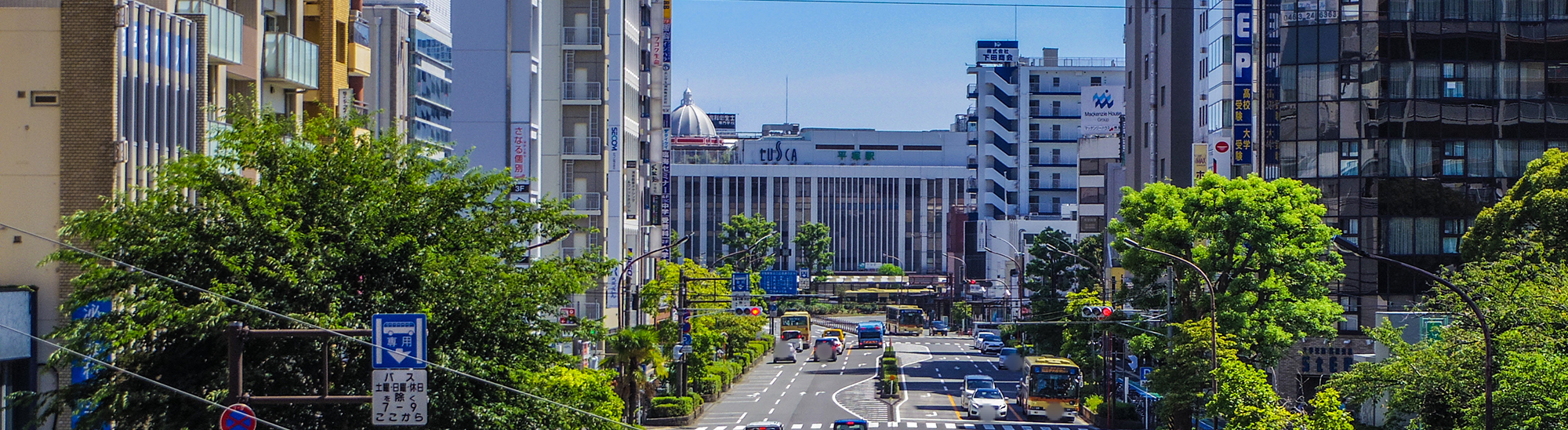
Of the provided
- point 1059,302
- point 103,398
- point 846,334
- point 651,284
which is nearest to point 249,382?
point 103,398

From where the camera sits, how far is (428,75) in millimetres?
51031

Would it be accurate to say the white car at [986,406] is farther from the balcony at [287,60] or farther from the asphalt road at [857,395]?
the balcony at [287,60]

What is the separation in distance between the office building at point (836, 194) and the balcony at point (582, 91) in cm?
11320

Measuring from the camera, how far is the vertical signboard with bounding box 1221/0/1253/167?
66.8 m

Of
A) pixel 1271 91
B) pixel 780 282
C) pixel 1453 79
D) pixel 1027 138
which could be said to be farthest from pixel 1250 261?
pixel 1027 138

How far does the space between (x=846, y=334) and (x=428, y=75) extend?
88.8m

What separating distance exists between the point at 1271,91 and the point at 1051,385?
1608 centimetres

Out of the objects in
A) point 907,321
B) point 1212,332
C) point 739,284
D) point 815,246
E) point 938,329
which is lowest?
point 938,329

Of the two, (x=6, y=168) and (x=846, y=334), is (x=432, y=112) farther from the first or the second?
(x=846, y=334)

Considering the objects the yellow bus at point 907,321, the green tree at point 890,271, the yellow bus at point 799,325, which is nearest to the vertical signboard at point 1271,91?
the yellow bus at point 799,325

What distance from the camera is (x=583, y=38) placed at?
7381 cm

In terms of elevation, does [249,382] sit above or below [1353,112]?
below

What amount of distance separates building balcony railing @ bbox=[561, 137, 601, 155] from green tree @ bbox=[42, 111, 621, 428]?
45.7 metres

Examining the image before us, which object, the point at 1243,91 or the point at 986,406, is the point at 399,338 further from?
the point at 1243,91
